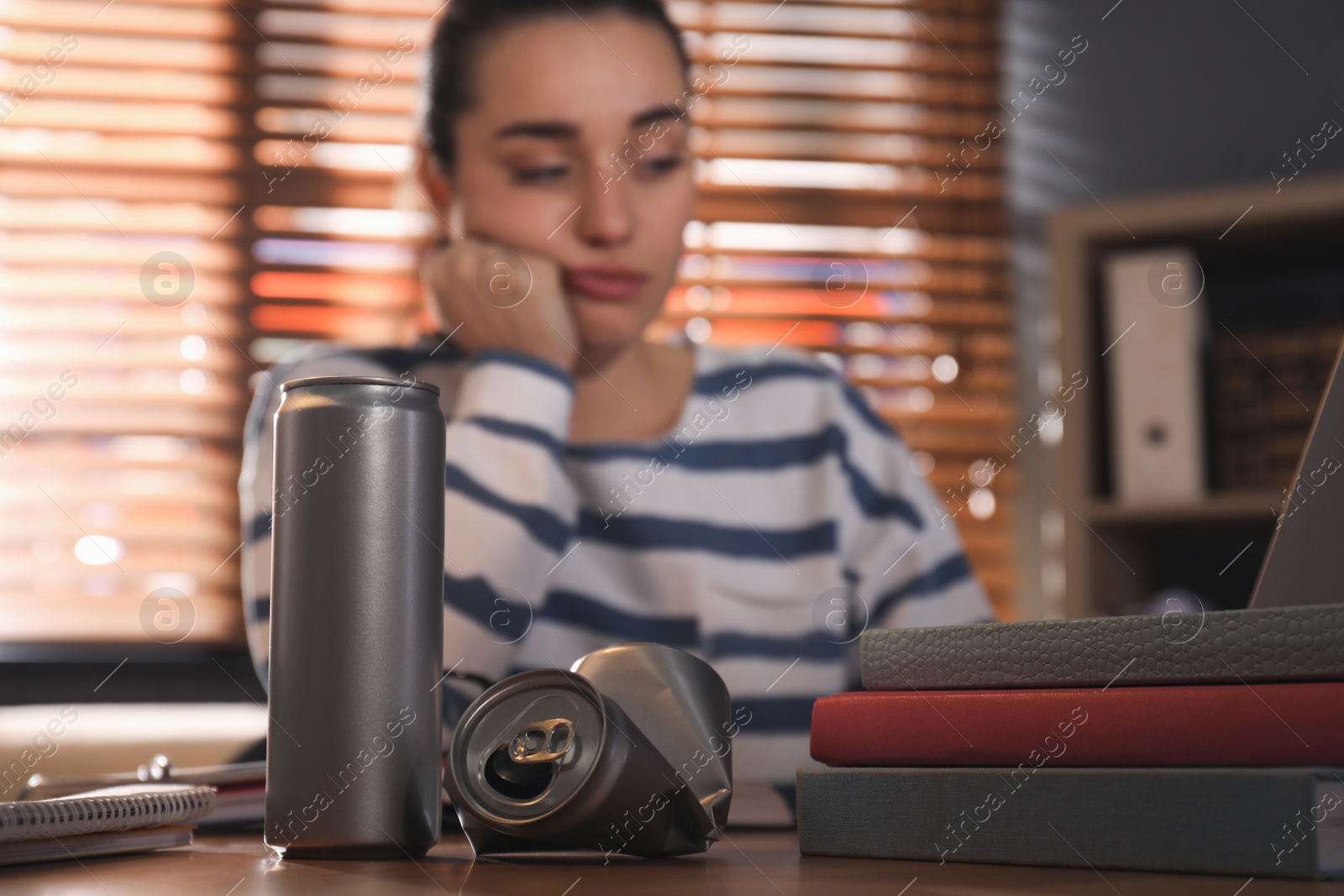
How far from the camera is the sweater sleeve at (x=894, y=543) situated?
4.35ft

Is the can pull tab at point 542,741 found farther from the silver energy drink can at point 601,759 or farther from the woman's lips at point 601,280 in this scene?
the woman's lips at point 601,280

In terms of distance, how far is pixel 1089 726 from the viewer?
0.47 meters

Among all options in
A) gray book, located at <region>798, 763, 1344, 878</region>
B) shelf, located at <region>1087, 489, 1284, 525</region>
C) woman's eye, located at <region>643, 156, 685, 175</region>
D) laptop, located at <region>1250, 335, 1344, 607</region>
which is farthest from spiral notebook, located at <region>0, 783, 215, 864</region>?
shelf, located at <region>1087, 489, 1284, 525</region>

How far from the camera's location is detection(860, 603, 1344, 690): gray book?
0.45 metres

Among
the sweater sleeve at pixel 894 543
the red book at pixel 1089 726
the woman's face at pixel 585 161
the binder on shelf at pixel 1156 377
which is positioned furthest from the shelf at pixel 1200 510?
the red book at pixel 1089 726

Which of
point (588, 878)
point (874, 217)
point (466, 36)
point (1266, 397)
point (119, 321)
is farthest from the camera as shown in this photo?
point (874, 217)

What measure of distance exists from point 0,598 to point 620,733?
5.36ft

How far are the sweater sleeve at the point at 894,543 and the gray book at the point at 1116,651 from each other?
768 mm

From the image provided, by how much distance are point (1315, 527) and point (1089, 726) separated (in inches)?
5.8

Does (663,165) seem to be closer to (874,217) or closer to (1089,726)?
(874,217)

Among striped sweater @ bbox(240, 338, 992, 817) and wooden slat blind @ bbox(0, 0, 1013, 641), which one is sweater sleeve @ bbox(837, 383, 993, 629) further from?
wooden slat blind @ bbox(0, 0, 1013, 641)

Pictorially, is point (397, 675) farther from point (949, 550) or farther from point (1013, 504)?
point (1013, 504)

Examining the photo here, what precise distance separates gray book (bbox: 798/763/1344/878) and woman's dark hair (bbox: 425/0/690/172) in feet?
3.51

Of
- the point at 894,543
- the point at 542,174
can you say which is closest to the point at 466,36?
the point at 542,174
